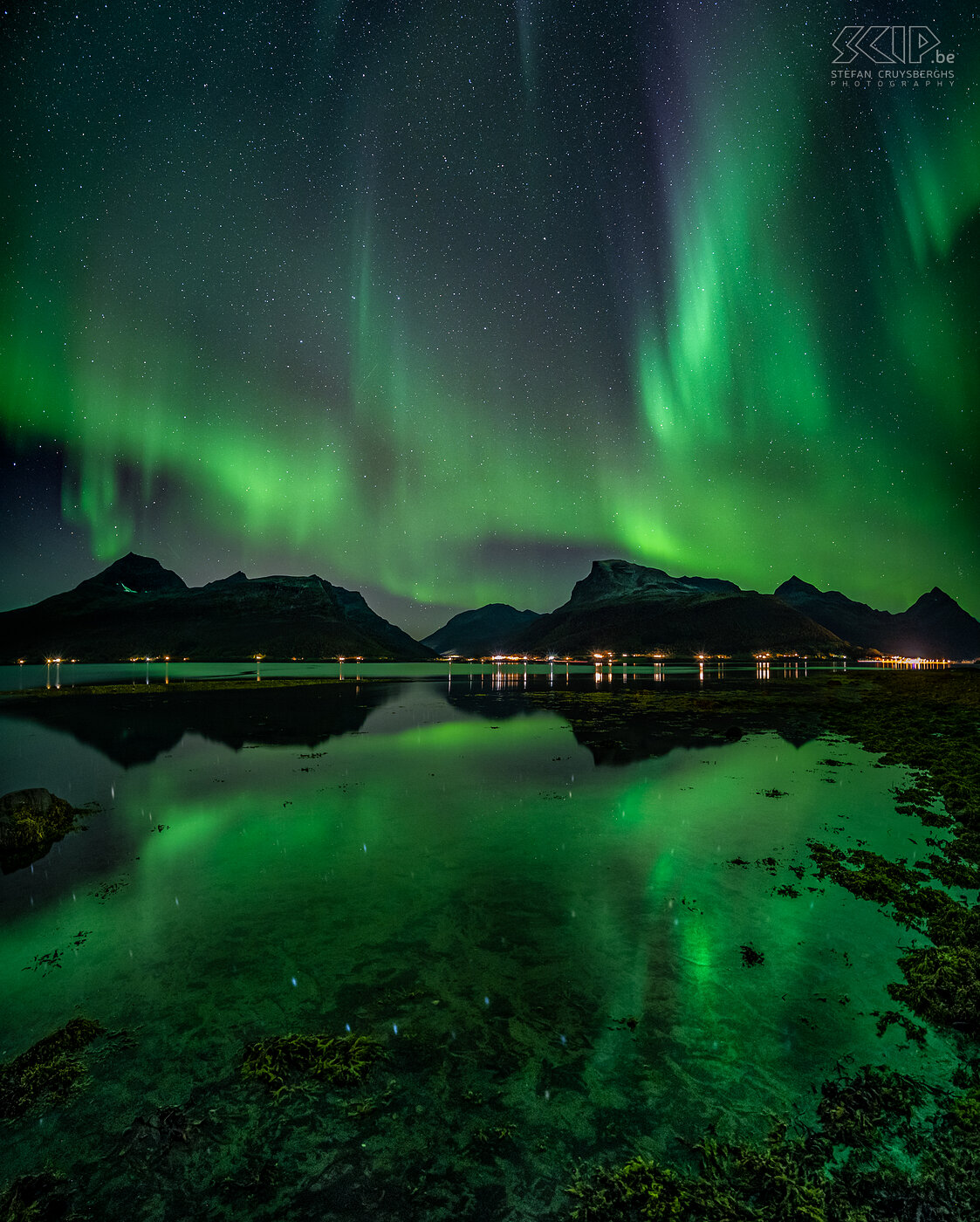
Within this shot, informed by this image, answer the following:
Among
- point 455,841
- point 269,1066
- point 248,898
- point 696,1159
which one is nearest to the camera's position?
point 696,1159

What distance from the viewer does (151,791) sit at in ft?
70.7

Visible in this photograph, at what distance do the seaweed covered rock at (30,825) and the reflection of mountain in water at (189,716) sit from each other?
9.71 m

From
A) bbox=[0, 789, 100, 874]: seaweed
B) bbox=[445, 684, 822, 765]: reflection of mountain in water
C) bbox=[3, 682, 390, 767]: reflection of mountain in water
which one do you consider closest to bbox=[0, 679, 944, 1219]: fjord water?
bbox=[0, 789, 100, 874]: seaweed

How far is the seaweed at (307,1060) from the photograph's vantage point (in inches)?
266

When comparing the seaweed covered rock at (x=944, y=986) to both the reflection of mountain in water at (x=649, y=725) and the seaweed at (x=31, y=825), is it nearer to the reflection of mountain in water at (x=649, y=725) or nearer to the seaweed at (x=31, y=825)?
the reflection of mountain in water at (x=649, y=725)

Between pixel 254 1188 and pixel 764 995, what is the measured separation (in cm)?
723

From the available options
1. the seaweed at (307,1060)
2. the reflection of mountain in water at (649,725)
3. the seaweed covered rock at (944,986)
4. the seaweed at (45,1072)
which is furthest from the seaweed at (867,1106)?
the reflection of mountain in water at (649,725)

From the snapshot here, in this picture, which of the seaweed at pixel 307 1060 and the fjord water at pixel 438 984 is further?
the seaweed at pixel 307 1060

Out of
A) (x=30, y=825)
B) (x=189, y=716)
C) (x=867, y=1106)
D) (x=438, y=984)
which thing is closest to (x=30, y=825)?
(x=30, y=825)

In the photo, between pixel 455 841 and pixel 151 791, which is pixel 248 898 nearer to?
pixel 455 841

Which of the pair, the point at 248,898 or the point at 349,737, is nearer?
the point at 248,898

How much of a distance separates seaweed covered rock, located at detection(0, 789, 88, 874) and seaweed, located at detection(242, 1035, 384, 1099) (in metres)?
11.5

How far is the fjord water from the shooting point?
5781 mm

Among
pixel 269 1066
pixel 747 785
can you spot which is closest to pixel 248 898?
pixel 269 1066
